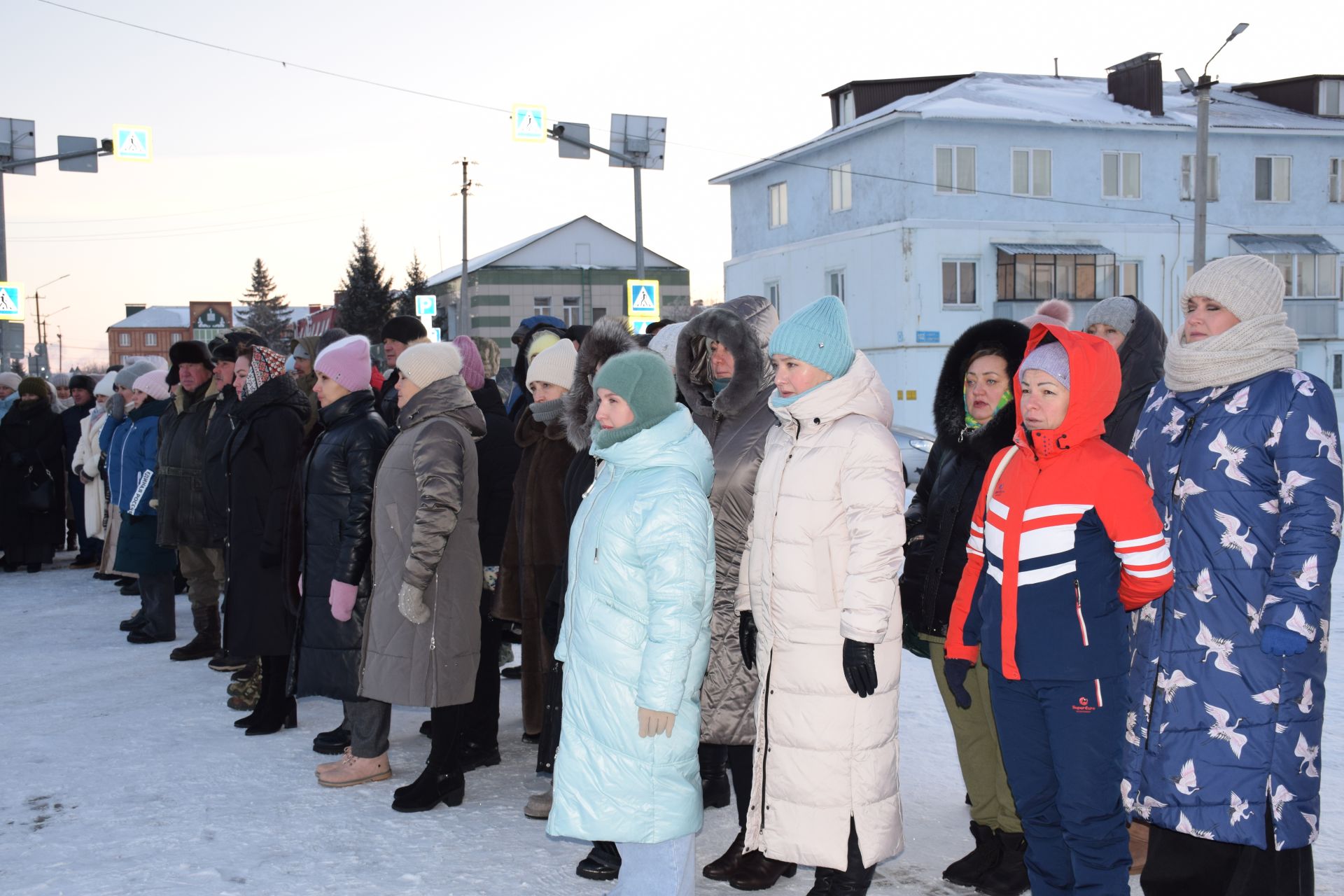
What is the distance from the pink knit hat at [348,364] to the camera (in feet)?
17.6

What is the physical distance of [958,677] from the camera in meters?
3.69

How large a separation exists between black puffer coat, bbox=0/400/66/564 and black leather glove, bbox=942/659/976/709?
11224 millimetres

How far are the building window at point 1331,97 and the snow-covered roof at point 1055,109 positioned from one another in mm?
798

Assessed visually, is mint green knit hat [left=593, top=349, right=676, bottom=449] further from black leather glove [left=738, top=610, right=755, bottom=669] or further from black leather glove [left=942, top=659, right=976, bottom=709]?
black leather glove [left=942, top=659, right=976, bottom=709]

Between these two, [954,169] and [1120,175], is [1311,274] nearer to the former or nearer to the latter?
[1120,175]

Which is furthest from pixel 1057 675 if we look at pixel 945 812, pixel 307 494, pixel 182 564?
pixel 182 564

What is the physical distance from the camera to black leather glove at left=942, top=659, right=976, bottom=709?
12.0 ft

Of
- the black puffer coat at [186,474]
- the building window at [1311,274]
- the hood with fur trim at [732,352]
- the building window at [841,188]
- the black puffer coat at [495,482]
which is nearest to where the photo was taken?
the hood with fur trim at [732,352]

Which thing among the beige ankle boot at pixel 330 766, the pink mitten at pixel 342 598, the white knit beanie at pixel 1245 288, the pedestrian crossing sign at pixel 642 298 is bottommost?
the beige ankle boot at pixel 330 766

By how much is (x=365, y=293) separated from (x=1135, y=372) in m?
67.1

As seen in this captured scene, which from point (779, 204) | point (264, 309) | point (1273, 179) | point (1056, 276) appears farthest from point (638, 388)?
point (264, 309)

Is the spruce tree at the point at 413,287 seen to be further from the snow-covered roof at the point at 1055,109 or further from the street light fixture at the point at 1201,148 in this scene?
the street light fixture at the point at 1201,148

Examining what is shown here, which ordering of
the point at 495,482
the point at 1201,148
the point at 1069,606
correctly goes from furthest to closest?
1. the point at 1201,148
2. the point at 495,482
3. the point at 1069,606

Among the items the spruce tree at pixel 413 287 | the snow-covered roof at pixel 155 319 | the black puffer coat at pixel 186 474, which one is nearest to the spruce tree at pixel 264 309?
the spruce tree at pixel 413 287
